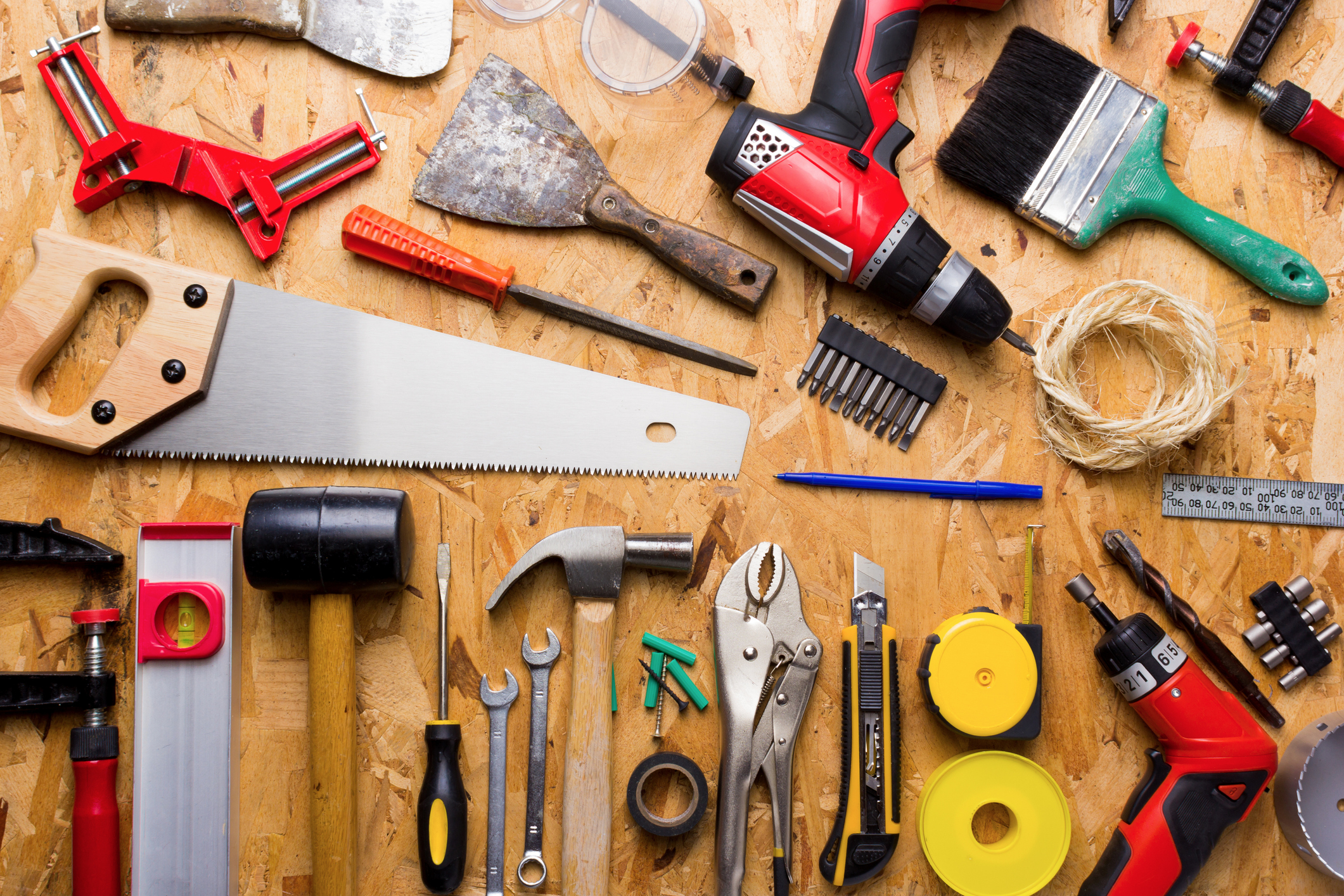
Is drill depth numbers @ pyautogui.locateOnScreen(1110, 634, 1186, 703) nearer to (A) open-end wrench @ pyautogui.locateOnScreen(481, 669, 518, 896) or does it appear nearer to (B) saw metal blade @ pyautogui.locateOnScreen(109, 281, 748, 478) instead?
(B) saw metal blade @ pyautogui.locateOnScreen(109, 281, 748, 478)

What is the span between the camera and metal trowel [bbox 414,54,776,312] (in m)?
1.93

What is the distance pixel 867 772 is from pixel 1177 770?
27.6 inches

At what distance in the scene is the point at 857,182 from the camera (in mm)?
1841

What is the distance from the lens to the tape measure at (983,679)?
183 centimetres

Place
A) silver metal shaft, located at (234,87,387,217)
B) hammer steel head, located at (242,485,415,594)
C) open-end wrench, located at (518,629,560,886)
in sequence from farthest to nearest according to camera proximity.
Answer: silver metal shaft, located at (234,87,387,217) → open-end wrench, located at (518,629,560,886) → hammer steel head, located at (242,485,415,594)


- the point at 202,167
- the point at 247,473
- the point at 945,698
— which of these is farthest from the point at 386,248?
the point at 945,698

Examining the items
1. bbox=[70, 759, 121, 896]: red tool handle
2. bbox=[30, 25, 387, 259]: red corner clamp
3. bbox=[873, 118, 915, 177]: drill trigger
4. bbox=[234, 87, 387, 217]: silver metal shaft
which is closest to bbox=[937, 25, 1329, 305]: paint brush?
bbox=[873, 118, 915, 177]: drill trigger

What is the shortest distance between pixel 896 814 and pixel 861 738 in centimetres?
19

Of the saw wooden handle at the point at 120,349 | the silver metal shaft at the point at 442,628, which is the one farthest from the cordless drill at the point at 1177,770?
the saw wooden handle at the point at 120,349

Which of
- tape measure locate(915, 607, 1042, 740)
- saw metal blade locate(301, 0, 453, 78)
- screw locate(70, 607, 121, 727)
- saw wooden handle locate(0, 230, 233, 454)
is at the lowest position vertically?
screw locate(70, 607, 121, 727)

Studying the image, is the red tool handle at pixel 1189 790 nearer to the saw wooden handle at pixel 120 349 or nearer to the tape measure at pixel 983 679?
the tape measure at pixel 983 679

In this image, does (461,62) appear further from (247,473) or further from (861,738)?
(861,738)

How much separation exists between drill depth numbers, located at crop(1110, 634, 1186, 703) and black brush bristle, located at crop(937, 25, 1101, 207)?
1.09m

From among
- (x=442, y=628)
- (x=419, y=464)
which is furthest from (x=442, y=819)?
(x=419, y=464)
